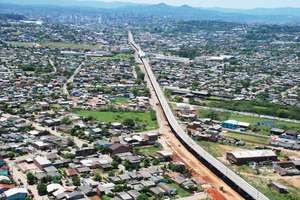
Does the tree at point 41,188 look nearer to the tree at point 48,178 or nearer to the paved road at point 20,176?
the paved road at point 20,176

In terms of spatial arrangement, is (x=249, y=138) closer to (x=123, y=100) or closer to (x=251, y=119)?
(x=251, y=119)

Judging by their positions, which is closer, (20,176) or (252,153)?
(20,176)

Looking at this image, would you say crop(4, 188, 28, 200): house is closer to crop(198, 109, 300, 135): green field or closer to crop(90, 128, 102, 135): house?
crop(90, 128, 102, 135): house

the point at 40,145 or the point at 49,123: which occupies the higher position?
the point at 40,145

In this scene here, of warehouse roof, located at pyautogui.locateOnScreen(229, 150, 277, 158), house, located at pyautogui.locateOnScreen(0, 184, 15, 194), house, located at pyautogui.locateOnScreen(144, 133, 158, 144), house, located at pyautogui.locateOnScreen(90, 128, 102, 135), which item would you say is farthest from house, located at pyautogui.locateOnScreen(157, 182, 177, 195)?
house, located at pyautogui.locateOnScreen(90, 128, 102, 135)

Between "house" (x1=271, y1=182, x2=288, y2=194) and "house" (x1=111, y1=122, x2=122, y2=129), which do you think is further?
"house" (x1=111, y1=122, x2=122, y2=129)

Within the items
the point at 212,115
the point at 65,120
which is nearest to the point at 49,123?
the point at 65,120

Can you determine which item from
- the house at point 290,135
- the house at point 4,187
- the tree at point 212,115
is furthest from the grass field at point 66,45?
the house at point 4,187

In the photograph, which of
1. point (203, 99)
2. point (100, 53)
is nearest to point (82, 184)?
point (203, 99)
